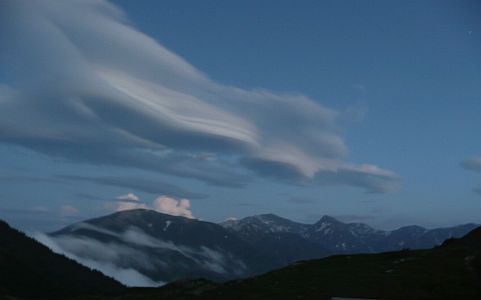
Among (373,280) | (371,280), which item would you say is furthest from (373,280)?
(371,280)

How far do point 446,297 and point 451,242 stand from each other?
48.0 meters

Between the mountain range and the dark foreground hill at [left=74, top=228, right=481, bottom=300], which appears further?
the dark foreground hill at [left=74, top=228, right=481, bottom=300]

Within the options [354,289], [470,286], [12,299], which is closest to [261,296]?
[354,289]

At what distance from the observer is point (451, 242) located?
110 meters

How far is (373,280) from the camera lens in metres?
73.8

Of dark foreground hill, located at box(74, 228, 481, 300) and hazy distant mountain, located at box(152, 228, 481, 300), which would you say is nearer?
hazy distant mountain, located at box(152, 228, 481, 300)

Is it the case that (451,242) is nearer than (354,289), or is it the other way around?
(354,289)

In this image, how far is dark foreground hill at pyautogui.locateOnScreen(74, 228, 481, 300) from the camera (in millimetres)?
67250

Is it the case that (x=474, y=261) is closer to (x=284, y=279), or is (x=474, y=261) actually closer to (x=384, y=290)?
(x=384, y=290)

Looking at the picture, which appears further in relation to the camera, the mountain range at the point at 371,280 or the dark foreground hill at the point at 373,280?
the dark foreground hill at the point at 373,280

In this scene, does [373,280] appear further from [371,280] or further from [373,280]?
[371,280]

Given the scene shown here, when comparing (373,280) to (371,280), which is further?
(371,280)

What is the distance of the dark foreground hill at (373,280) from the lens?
6725 cm

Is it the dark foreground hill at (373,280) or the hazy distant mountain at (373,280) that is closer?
the hazy distant mountain at (373,280)
